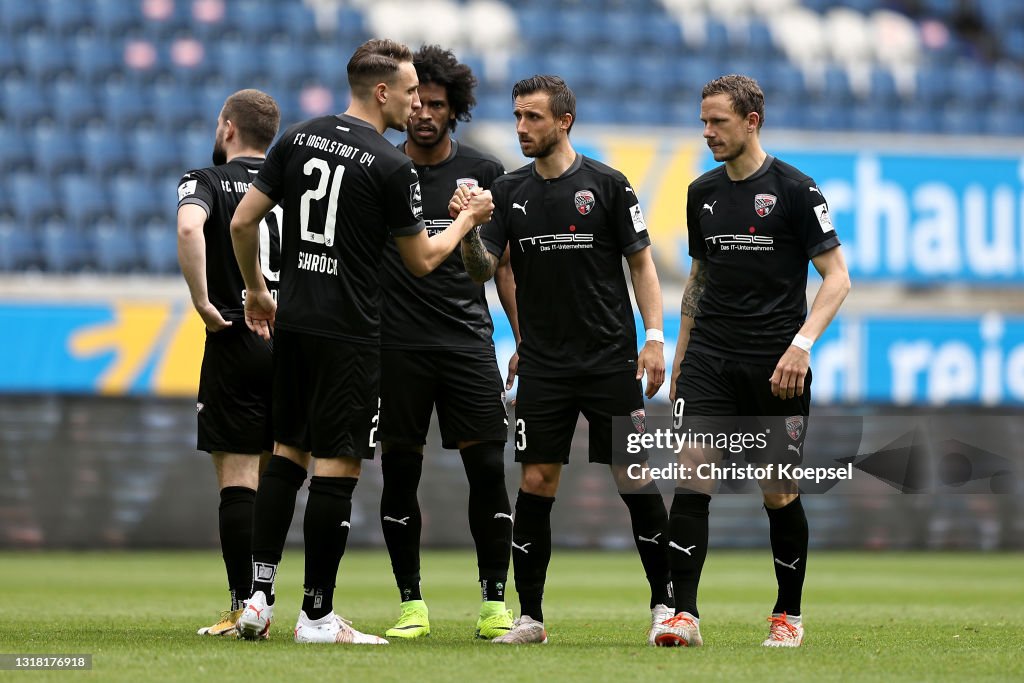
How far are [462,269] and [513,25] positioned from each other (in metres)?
11.2

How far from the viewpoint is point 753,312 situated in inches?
217

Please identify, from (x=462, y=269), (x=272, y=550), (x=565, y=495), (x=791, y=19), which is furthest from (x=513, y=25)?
(x=272, y=550)

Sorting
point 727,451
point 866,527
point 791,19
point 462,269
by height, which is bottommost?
point 866,527

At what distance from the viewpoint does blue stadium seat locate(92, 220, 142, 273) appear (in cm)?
1377

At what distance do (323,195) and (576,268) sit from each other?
1042 mm

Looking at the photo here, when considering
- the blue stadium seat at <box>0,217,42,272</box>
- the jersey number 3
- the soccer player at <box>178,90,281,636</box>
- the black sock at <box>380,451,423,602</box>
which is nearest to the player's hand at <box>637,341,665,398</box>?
the black sock at <box>380,451,423,602</box>

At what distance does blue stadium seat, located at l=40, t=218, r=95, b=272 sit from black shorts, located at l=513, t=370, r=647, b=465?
9158 mm

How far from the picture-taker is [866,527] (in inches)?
483

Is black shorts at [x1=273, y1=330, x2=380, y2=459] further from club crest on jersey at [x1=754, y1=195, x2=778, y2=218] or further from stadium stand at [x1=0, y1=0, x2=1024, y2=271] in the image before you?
stadium stand at [x1=0, y1=0, x2=1024, y2=271]

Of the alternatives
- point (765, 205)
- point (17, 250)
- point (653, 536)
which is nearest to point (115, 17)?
point (17, 250)

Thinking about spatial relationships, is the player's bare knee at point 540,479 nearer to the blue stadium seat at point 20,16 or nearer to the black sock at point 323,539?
the black sock at point 323,539

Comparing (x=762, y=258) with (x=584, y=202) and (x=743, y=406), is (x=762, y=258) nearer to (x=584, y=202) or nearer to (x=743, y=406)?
(x=743, y=406)

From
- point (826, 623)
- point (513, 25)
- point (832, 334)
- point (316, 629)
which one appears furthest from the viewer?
point (513, 25)

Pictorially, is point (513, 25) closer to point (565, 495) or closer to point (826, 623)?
point (565, 495)
